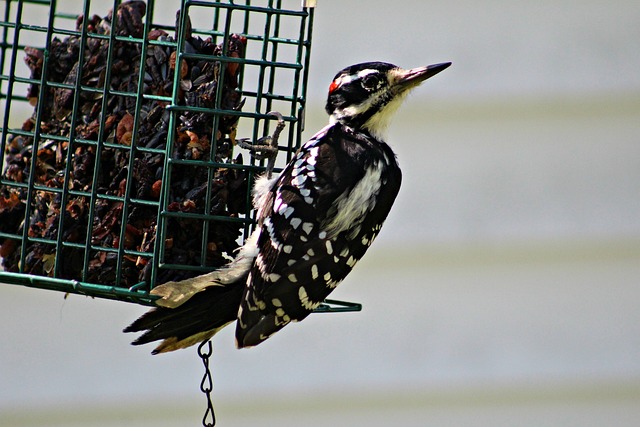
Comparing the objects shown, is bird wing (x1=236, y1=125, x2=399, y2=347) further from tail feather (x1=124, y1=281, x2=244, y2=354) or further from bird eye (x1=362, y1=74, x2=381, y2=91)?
bird eye (x1=362, y1=74, x2=381, y2=91)

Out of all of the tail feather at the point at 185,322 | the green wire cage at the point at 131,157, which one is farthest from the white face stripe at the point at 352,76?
the tail feather at the point at 185,322

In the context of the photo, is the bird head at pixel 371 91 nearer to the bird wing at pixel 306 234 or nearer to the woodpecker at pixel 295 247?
the woodpecker at pixel 295 247

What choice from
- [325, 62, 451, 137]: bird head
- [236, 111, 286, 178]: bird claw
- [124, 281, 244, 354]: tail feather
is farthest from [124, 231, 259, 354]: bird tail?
[325, 62, 451, 137]: bird head

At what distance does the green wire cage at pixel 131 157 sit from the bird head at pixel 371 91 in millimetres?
174

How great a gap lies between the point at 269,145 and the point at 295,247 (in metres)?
0.43

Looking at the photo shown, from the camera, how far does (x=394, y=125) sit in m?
4.76

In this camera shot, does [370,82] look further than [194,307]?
Yes

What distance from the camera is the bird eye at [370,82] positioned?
139 inches

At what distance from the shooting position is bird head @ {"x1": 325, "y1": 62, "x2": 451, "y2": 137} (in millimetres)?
3551

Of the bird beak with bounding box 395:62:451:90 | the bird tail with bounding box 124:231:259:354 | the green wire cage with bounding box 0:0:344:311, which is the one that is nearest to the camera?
the bird tail with bounding box 124:231:259:354

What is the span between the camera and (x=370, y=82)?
3.55 metres

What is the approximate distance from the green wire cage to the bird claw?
0.05 meters

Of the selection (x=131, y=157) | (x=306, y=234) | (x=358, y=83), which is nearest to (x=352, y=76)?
(x=358, y=83)

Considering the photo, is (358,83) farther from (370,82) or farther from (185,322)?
(185,322)
